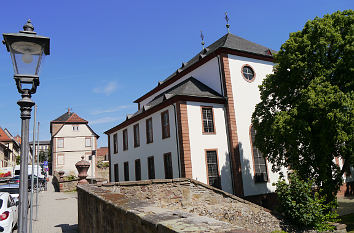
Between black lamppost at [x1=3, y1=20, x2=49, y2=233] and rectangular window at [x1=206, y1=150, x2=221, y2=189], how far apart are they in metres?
14.7

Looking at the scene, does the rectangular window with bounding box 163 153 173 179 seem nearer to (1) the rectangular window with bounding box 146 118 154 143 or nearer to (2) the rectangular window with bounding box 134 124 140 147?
(1) the rectangular window with bounding box 146 118 154 143

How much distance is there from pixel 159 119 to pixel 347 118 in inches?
489

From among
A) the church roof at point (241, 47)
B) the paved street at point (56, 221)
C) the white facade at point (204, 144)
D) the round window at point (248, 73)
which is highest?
the church roof at point (241, 47)

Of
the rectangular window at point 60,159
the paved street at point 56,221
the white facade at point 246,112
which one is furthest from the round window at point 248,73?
the rectangular window at point 60,159

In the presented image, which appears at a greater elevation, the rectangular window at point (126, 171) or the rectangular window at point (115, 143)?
the rectangular window at point (115, 143)

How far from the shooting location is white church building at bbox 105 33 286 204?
58.8 feet

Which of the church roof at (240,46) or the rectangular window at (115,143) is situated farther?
the rectangular window at (115,143)

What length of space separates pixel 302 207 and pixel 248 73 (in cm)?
1174

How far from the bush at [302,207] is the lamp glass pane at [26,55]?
1140 cm

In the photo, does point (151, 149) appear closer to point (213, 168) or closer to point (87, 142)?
point (213, 168)

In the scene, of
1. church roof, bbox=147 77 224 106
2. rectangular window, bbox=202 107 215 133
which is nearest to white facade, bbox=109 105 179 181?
church roof, bbox=147 77 224 106

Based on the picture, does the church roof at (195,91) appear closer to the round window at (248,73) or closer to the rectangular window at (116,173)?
the round window at (248,73)

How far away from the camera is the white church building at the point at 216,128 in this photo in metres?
17.9

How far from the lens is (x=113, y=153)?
100ft
